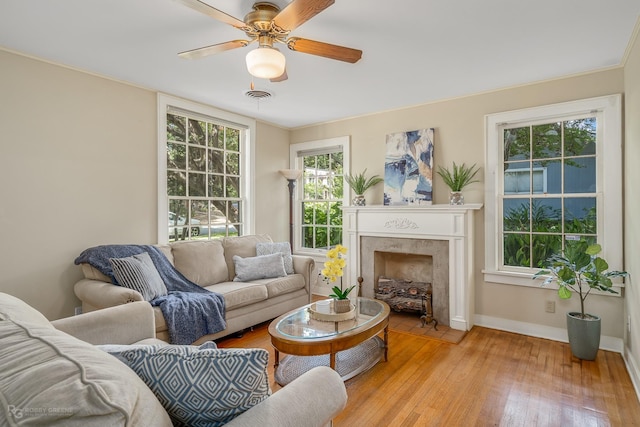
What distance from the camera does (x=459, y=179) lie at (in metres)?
3.68

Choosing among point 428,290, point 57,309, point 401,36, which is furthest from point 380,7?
point 57,309

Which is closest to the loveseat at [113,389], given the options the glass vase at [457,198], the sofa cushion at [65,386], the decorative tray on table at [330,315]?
the sofa cushion at [65,386]

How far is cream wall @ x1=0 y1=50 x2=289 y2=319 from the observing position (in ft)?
9.00

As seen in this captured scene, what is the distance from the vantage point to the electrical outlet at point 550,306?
3.33 m

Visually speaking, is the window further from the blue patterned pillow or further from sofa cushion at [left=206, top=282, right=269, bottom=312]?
the blue patterned pillow

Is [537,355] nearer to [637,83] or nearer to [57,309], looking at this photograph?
[637,83]

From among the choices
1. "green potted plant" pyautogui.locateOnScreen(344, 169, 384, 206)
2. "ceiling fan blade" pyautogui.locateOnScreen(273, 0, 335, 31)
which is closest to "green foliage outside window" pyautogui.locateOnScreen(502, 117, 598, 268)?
"green potted plant" pyautogui.locateOnScreen(344, 169, 384, 206)

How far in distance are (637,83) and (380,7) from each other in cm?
203

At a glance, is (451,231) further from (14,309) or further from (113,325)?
(14,309)

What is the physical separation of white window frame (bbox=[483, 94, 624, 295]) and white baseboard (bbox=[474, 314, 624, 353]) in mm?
417

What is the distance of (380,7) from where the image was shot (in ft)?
7.02

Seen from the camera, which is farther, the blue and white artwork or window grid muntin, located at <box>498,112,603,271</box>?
the blue and white artwork

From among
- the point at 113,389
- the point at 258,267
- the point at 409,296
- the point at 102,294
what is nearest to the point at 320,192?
the point at 258,267

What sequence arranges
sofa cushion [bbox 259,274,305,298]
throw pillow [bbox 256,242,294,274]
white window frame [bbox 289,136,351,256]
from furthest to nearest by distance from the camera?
white window frame [bbox 289,136,351,256], throw pillow [bbox 256,242,294,274], sofa cushion [bbox 259,274,305,298]
